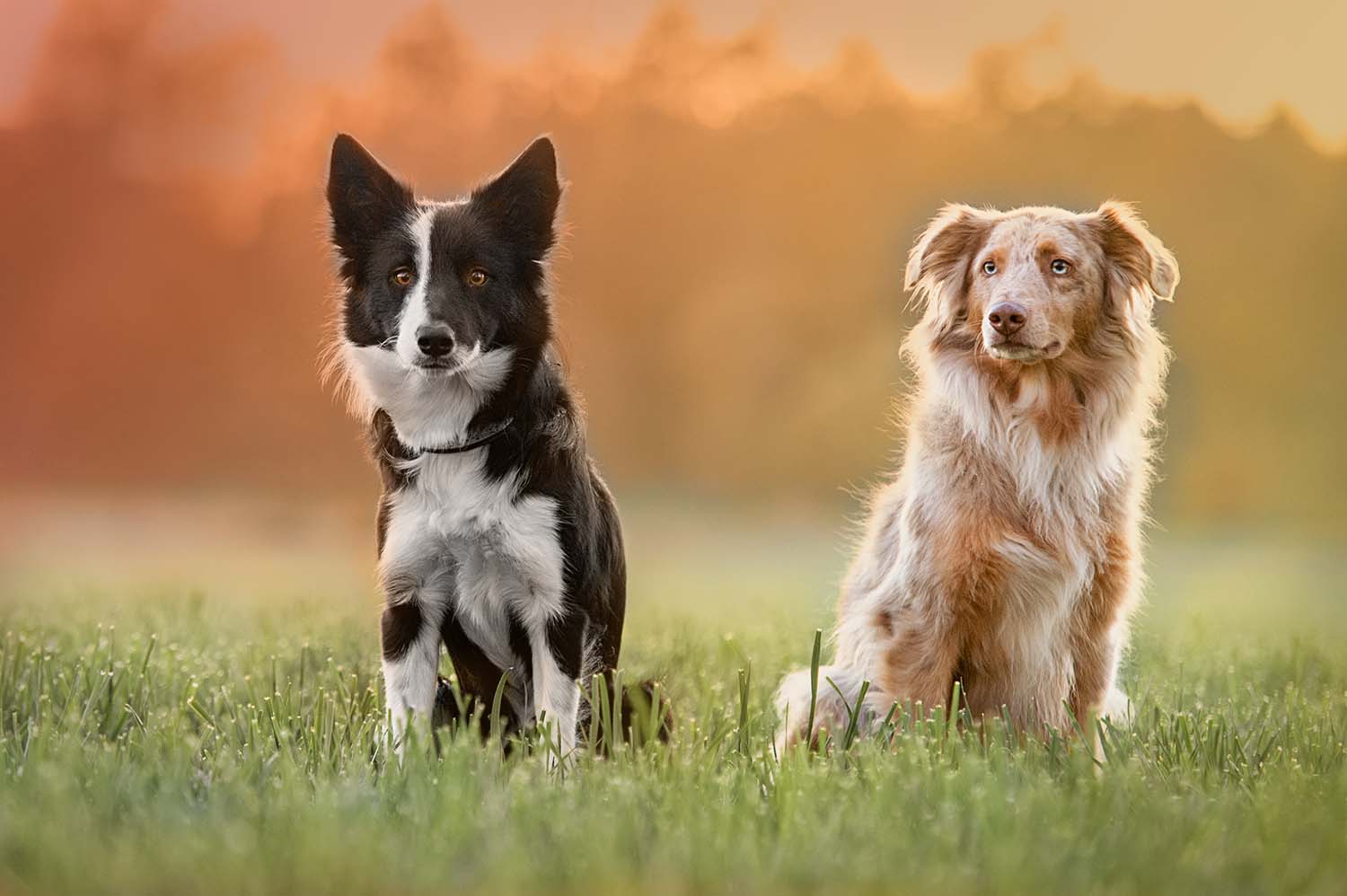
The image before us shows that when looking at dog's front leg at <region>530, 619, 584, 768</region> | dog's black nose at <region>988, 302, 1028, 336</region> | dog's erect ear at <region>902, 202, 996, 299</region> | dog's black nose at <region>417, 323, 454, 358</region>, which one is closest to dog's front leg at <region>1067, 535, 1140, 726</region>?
dog's black nose at <region>988, 302, 1028, 336</region>

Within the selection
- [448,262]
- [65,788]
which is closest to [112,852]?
[65,788]

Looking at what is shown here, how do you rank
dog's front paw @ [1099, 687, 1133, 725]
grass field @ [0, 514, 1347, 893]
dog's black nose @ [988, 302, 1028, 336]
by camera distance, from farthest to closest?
dog's front paw @ [1099, 687, 1133, 725] < dog's black nose @ [988, 302, 1028, 336] < grass field @ [0, 514, 1347, 893]

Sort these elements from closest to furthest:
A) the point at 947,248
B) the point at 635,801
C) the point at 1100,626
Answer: the point at 635,801 → the point at 1100,626 → the point at 947,248

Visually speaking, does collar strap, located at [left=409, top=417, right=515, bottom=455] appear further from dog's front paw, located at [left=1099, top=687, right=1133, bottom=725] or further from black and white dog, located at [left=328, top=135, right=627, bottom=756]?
dog's front paw, located at [left=1099, top=687, right=1133, bottom=725]

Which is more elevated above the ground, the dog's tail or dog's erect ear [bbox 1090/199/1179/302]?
dog's erect ear [bbox 1090/199/1179/302]

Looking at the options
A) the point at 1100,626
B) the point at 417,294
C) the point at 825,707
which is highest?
the point at 417,294

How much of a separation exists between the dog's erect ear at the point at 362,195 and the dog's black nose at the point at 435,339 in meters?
0.49

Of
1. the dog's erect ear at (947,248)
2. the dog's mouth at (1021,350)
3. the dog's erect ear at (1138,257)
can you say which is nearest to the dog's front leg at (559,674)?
the dog's mouth at (1021,350)

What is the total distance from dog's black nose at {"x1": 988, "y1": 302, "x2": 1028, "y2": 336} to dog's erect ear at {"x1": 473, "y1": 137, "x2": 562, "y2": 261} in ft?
4.64

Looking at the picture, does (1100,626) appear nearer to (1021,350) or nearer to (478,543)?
(1021,350)

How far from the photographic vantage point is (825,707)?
13.7 ft

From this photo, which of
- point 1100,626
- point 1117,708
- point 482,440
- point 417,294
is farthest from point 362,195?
point 1117,708

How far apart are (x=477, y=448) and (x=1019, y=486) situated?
5.56 feet

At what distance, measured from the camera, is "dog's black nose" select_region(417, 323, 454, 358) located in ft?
12.3
